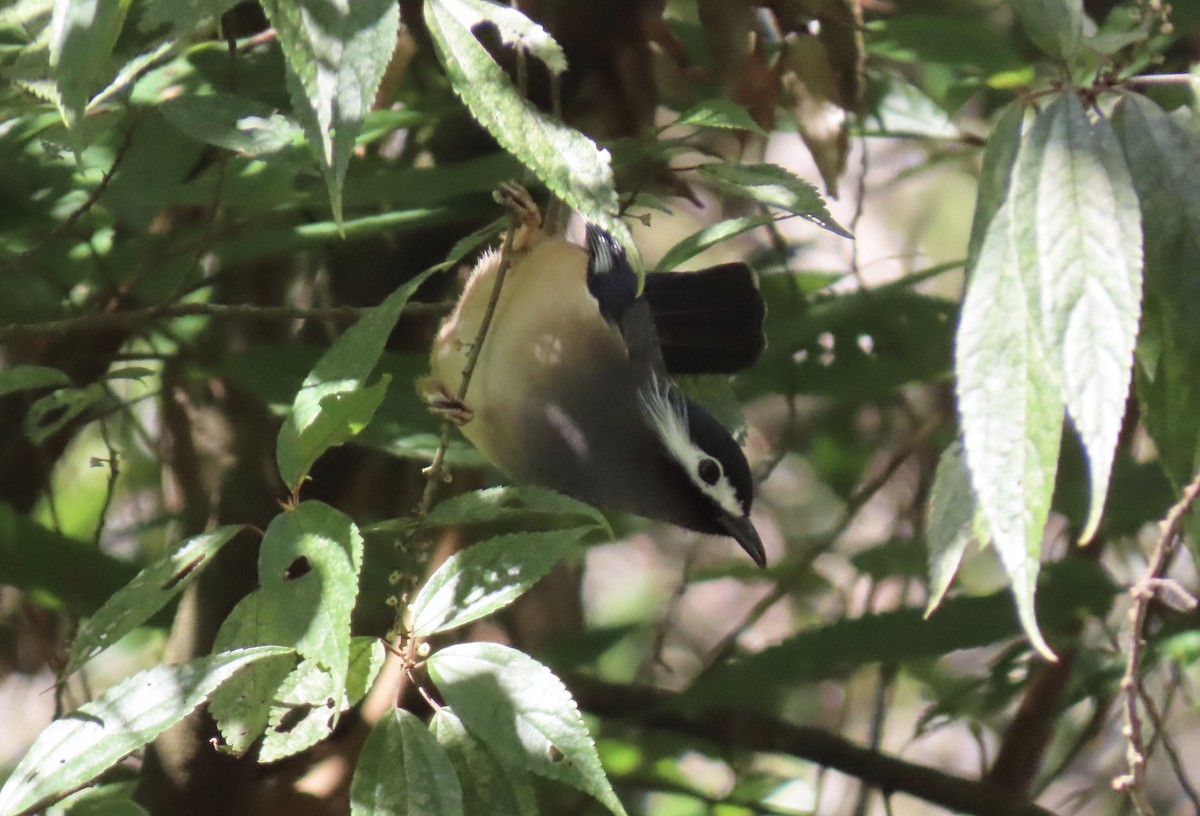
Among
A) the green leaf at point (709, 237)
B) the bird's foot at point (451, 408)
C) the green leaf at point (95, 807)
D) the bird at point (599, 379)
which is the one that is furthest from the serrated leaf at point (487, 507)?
the bird at point (599, 379)

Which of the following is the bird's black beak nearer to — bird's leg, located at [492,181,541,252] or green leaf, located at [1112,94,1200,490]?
bird's leg, located at [492,181,541,252]

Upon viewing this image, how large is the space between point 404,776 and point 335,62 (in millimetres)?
683

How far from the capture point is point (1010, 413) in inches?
48.3

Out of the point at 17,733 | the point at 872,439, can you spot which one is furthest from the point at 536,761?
the point at 17,733

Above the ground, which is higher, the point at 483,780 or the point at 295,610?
the point at 295,610

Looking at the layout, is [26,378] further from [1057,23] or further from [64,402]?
[1057,23]

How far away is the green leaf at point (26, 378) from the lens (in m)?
1.74

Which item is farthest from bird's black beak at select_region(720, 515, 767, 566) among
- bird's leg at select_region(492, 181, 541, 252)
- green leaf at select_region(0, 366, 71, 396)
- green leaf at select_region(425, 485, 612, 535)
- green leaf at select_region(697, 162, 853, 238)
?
green leaf at select_region(0, 366, 71, 396)

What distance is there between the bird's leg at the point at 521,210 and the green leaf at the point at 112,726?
30.8 inches

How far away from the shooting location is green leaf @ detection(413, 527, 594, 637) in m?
1.45

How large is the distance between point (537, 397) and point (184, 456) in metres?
1.00

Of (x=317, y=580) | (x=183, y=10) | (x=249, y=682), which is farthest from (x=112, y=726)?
(x=183, y=10)

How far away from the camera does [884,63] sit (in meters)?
3.64

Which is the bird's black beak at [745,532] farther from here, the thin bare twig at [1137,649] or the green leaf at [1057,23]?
the green leaf at [1057,23]
